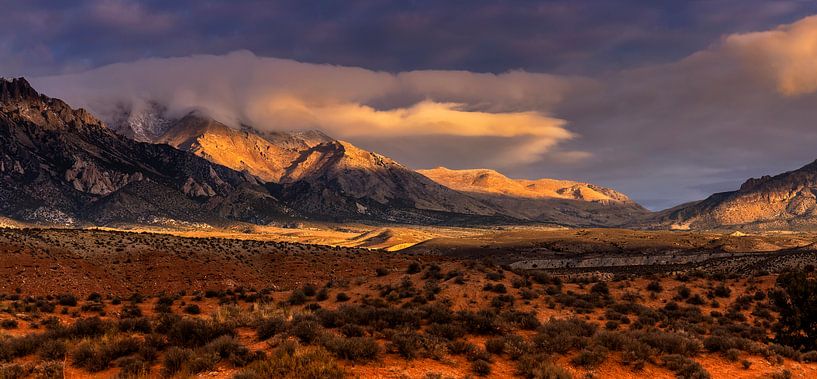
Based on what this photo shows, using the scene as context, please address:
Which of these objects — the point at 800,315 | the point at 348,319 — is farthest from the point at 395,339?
the point at 800,315

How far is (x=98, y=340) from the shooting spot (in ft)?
50.4

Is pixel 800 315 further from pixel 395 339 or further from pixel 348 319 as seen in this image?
pixel 348 319

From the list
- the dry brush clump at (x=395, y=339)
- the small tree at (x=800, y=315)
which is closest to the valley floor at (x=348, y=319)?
the dry brush clump at (x=395, y=339)

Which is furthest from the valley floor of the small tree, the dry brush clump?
the small tree

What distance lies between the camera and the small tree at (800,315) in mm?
21875

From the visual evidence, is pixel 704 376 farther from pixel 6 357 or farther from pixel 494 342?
pixel 6 357

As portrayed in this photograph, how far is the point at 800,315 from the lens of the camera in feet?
73.7

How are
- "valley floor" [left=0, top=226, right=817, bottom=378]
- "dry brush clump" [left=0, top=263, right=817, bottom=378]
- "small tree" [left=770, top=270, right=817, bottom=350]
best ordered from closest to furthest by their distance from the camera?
Answer: "dry brush clump" [left=0, top=263, right=817, bottom=378] < "valley floor" [left=0, top=226, right=817, bottom=378] < "small tree" [left=770, top=270, right=817, bottom=350]

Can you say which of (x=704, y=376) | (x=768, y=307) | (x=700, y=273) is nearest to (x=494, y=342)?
(x=704, y=376)

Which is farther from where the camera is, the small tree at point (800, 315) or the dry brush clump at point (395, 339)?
Result: the small tree at point (800, 315)

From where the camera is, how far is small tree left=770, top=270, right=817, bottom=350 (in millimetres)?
21875

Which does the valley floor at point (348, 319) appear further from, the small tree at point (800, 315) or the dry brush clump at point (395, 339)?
the small tree at point (800, 315)

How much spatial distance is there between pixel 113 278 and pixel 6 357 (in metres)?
34.2

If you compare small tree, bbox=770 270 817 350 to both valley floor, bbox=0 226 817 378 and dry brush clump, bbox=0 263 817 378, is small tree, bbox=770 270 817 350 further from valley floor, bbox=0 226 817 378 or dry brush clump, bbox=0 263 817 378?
valley floor, bbox=0 226 817 378
